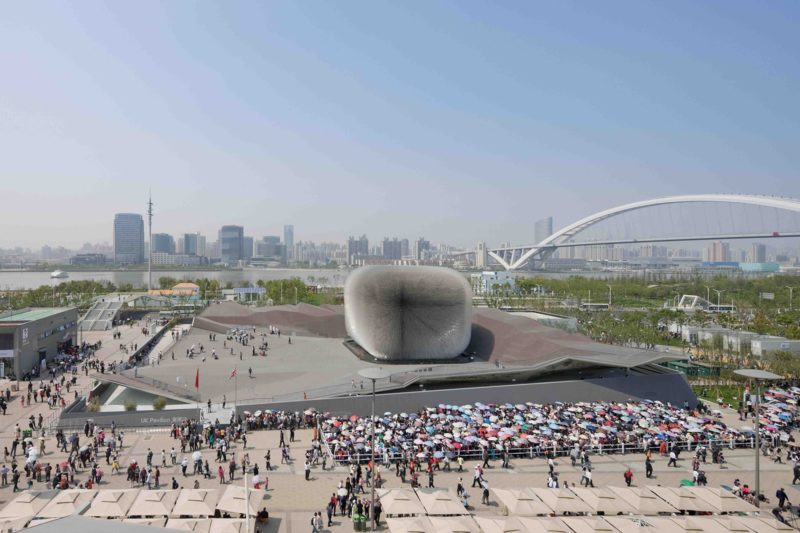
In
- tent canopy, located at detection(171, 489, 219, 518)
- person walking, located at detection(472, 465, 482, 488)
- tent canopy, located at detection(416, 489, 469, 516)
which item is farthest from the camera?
person walking, located at detection(472, 465, 482, 488)

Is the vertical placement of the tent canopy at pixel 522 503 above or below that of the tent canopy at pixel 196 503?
below

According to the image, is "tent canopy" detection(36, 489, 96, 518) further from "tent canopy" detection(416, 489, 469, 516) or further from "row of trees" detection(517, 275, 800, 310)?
"row of trees" detection(517, 275, 800, 310)

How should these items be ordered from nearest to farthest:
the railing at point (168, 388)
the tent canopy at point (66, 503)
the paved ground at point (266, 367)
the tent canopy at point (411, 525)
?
1. the tent canopy at point (411, 525)
2. the tent canopy at point (66, 503)
3. the railing at point (168, 388)
4. the paved ground at point (266, 367)

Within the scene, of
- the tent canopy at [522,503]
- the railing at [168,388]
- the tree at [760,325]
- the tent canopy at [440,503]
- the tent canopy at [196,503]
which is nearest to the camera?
the tent canopy at [196,503]

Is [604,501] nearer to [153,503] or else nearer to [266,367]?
[153,503]

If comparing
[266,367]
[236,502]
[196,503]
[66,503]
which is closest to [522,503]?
[236,502]

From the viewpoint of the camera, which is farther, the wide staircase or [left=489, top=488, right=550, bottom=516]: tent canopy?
the wide staircase

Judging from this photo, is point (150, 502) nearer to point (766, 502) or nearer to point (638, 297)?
point (766, 502)

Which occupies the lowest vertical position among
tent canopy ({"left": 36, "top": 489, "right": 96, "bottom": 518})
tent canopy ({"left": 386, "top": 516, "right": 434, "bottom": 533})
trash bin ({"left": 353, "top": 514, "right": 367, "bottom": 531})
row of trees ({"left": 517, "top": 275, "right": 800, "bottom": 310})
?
trash bin ({"left": 353, "top": 514, "right": 367, "bottom": 531})

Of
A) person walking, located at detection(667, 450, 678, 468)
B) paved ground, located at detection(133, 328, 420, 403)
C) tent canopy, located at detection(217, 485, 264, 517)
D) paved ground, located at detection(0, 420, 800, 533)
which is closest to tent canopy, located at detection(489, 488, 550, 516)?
paved ground, located at detection(0, 420, 800, 533)

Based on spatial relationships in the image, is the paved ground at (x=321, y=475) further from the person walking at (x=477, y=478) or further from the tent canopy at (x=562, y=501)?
the tent canopy at (x=562, y=501)

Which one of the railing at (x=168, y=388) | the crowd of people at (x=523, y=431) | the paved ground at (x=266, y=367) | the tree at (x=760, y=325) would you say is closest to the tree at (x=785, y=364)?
the crowd of people at (x=523, y=431)
